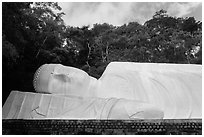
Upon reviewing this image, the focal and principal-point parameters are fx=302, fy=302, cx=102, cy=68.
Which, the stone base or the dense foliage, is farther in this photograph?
the dense foliage

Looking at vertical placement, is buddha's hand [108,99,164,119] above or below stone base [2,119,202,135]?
above

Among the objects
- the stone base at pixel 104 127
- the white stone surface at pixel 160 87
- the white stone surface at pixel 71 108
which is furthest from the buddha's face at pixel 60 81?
the stone base at pixel 104 127

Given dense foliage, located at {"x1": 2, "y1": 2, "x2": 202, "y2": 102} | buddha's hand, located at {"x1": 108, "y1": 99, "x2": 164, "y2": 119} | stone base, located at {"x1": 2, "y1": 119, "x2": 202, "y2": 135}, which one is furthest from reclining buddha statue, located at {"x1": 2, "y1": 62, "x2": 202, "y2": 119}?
dense foliage, located at {"x1": 2, "y1": 2, "x2": 202, "y2": 102}

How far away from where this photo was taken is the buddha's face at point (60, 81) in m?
3.86

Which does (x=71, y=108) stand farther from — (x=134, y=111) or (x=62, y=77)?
(x=134, y=111)

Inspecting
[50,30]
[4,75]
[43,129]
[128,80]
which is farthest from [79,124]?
[50,30]

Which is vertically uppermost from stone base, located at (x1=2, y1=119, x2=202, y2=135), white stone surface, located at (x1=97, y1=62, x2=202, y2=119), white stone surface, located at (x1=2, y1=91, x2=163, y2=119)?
white stone surface, located at (x1=97, y1=62, x2=202, y2=119)

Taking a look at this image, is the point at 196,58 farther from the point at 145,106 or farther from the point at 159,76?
the point at 145,106

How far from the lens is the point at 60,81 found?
388cm

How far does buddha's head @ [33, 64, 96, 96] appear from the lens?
3861 millimetres

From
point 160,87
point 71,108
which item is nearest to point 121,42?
point 160,87

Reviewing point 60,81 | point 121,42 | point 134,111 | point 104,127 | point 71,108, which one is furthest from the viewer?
point 121,42

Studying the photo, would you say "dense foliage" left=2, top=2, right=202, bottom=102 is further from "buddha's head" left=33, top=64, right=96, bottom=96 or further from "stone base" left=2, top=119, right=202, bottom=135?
"stone base" left=2, top=119, right=202, bottom=135

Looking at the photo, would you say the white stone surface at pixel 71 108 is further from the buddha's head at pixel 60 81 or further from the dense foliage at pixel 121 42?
the dense foliage at pixel 121 42
